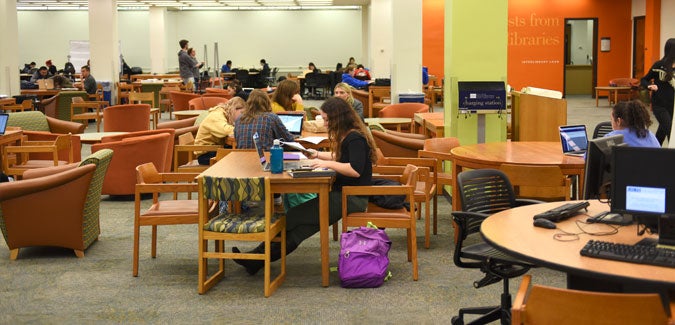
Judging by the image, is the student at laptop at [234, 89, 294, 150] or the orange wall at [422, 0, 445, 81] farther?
the orange wall at [422, 0, 445, 81]

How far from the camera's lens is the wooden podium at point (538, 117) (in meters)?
8.32

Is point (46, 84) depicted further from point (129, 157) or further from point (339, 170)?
point (339, 170)

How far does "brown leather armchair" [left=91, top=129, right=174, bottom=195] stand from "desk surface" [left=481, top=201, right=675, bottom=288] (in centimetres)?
526

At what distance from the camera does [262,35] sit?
33.9 meters

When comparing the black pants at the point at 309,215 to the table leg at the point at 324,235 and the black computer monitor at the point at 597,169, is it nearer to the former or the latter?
the table leg at the point at 324,235

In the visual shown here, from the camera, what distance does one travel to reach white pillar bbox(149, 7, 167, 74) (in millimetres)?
29453

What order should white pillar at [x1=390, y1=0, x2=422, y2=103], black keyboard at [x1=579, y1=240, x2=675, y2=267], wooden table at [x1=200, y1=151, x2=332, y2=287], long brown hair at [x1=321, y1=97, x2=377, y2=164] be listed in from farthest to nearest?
white pillar at [x1=390, y1=0, x2=422, y2=103], long brown hair at [x1=321, y1=97, x2=377, y2=164], wooden table at [x1=200, y1=151, x2=332, y2=287], black keyboard at [x1=579, y1=240, x2=675, y2=267]

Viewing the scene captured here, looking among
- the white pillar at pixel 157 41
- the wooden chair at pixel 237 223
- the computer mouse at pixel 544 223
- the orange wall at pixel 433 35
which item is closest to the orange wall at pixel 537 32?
the orange wall at pixel 433 35

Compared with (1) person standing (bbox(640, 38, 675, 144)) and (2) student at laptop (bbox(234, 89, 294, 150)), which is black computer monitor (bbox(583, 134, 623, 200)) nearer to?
(2) student at laptop (bbox(234, 89, 294, 150))

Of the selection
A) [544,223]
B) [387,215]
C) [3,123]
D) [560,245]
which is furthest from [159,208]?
[3,123]

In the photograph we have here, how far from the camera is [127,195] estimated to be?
30.2ft

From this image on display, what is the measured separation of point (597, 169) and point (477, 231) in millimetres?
951

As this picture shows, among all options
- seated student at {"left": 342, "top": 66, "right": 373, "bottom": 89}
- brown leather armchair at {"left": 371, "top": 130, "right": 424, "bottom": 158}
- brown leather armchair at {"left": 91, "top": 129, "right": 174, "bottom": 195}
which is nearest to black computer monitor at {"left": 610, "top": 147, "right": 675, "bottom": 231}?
brown leather armchair at {"left": 371, "top": 130, "right": 424, "bottom": 158}

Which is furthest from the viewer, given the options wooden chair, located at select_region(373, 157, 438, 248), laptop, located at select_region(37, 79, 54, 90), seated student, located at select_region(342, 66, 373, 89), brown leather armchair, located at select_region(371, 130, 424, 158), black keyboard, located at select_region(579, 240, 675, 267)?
seated student, located at select_region(342, 66, 373, 89)
